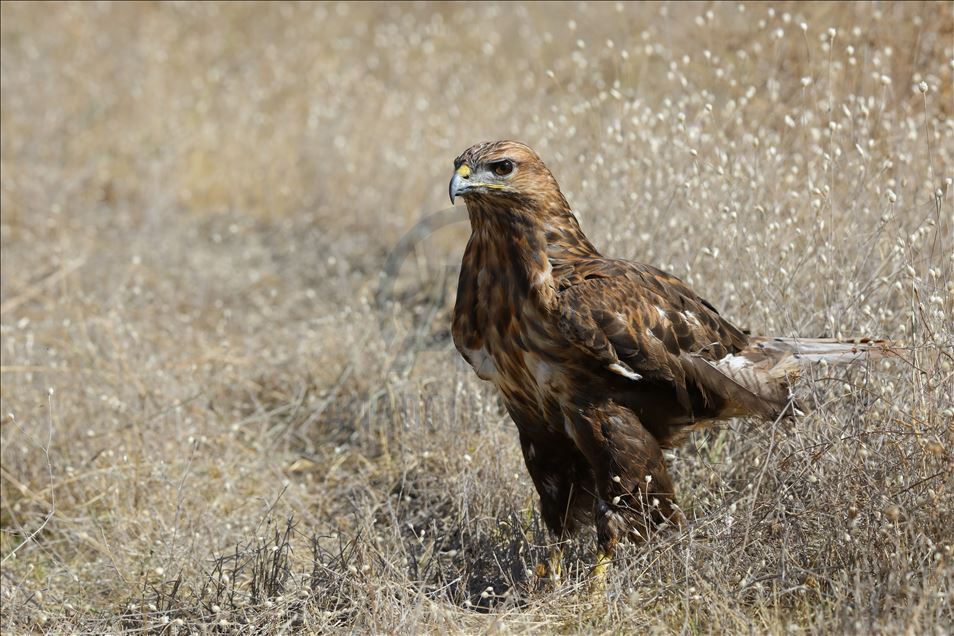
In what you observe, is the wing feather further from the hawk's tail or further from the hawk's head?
the hawk's head

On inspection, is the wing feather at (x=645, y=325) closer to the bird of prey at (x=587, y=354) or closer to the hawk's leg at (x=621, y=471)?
the bird of prey at (x=587, y=354)

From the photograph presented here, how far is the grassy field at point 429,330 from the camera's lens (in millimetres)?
3648

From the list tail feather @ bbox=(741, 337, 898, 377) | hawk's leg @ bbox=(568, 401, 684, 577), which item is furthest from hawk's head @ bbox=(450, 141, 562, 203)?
tail feather @ bbox=(741, 337, 898, 377)

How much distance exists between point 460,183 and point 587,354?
0.67 m

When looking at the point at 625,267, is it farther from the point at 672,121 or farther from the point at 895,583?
the point at 672,121

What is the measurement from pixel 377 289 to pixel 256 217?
1.92 meters

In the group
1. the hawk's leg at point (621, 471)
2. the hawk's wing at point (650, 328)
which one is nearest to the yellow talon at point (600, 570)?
the hawk's leg at point (621, 471)

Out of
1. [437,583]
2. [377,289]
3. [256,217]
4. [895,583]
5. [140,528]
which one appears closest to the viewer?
[895,583]

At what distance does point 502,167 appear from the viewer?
3.69m

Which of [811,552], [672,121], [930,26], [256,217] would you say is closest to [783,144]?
[672,121]

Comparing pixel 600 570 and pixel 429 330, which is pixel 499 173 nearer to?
pixel 600 570

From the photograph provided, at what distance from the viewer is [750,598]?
364cm

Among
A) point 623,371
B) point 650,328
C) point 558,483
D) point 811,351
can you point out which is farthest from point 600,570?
point 811,351

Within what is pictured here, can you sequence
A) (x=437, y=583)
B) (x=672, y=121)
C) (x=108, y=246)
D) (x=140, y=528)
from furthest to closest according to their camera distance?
(x=108, y=246) → (x=672, y=121) → (x=140, y=528) → (x=437, y=583)
